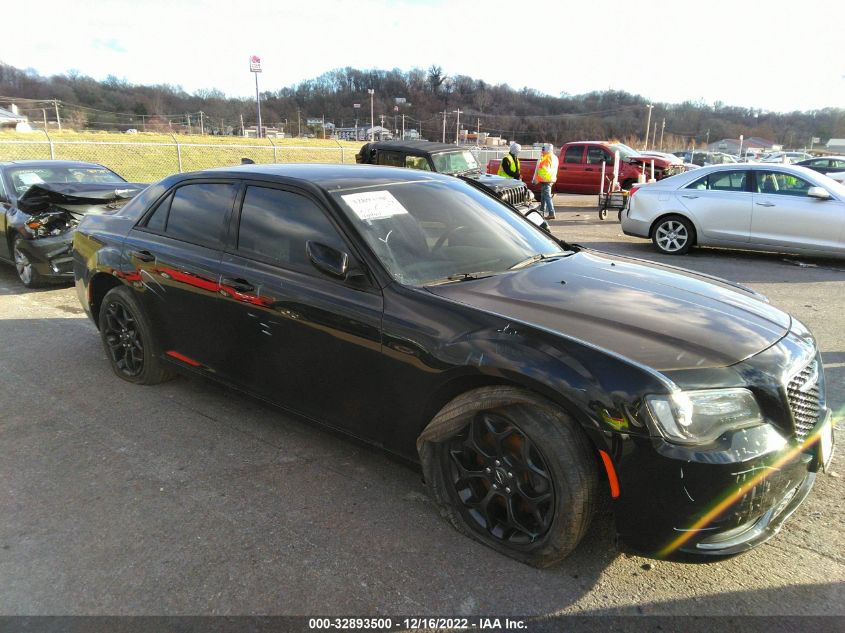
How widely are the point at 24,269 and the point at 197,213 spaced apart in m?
5.16

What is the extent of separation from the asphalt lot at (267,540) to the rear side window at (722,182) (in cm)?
615

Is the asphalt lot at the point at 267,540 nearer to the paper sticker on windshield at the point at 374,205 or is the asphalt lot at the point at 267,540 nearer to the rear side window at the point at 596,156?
the paper sticker on windshield at the point at 374,205

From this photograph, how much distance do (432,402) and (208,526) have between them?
120 centimetres

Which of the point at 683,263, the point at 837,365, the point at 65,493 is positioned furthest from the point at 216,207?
the point at 683,263

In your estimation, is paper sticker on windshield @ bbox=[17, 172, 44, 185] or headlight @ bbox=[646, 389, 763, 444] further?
paper sticker on windshield @ bbox=[17, 172, 44, 185]

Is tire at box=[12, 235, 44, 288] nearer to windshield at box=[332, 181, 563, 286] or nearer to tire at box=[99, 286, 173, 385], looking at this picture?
tire at box=[99, 286, 173, 385]

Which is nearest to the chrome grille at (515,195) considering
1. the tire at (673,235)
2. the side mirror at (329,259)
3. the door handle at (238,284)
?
the tire at (673,235)

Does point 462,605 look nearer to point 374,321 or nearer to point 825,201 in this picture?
point 374,321

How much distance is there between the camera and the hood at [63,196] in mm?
7578

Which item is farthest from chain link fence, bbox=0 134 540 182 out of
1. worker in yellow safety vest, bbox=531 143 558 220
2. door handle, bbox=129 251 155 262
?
door handle, bbox=129 251 155 262

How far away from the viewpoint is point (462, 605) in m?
2.33

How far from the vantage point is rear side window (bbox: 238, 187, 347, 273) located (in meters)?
3.22

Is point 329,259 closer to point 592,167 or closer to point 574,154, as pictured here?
point 592,167

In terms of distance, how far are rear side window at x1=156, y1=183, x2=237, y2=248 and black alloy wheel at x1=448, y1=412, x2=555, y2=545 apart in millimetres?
2021
